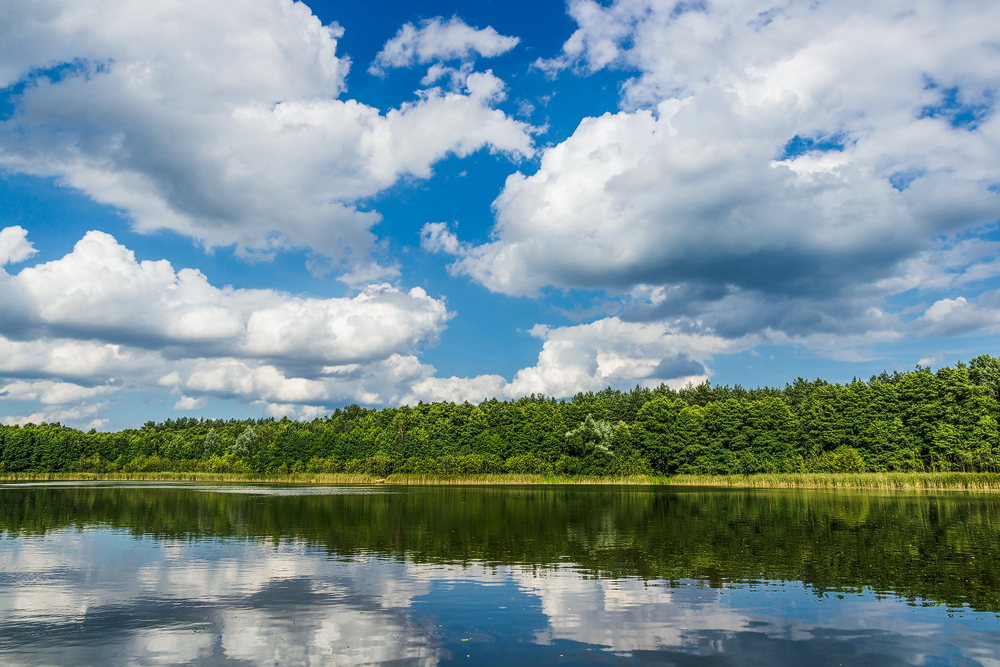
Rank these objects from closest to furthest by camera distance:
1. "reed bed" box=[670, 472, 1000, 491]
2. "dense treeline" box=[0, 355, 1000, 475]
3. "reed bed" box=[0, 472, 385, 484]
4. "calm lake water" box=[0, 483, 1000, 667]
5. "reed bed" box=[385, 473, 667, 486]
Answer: "calm lake water" box=[0, 483, 1000, 667], "reed bed" box=[670, 472, 1000, 491], "dense treeline" box=[0, 355, 1000, 475], "reed bed" box=[385, 473, 667, 486], "reed bed" box=[0, 472, 385, 484]

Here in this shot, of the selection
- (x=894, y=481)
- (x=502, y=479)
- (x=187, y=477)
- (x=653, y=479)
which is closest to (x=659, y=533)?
(x=894, y=481)

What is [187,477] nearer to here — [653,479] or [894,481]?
[653,479]

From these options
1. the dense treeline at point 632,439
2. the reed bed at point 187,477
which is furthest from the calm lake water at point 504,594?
the reed bed at point 187,477

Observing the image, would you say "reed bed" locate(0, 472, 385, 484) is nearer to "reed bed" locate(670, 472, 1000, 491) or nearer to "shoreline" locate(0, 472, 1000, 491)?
"shoreline" locate(0, 472, 1000, 491)

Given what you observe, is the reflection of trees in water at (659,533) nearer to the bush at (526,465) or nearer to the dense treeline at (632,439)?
the dense treeline at (632,439)

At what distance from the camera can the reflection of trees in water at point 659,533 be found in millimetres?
24188

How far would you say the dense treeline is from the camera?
104 meters

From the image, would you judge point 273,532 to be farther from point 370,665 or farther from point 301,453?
point 301,453

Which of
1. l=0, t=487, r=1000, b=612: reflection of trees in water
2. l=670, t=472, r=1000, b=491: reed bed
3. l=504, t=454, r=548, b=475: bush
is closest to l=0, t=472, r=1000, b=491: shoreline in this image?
l=670, t=472, r=1000, b=491: reed bed

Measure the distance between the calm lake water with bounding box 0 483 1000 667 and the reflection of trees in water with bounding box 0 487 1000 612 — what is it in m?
0.21

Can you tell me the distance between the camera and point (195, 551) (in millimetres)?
29516

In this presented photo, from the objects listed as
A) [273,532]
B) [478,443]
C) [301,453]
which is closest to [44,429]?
[301,453]

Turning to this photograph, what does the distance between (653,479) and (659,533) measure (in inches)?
3608

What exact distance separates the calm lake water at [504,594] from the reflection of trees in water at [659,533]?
212mm
